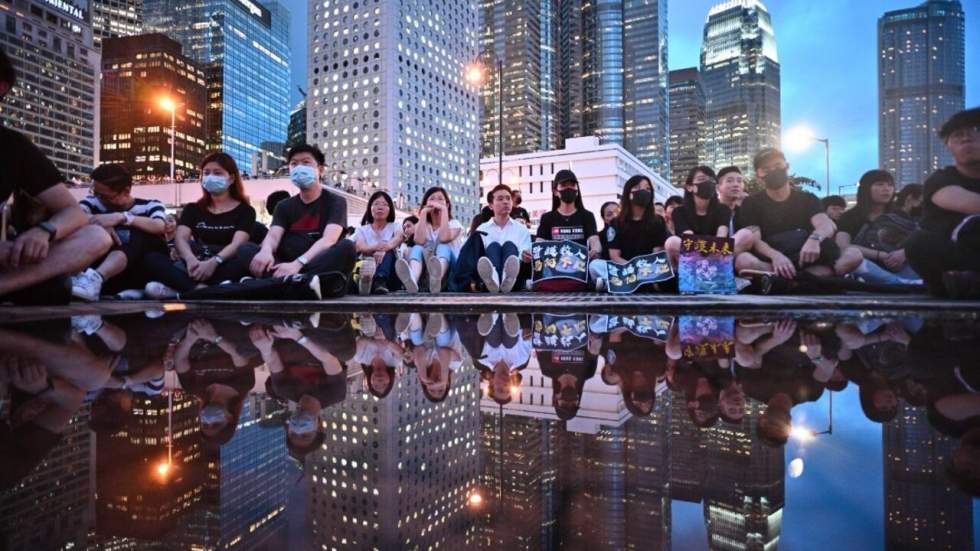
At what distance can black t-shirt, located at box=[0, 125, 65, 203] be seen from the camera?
2.70m

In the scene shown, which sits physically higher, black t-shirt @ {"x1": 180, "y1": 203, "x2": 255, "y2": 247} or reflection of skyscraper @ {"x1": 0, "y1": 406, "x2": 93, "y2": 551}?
black t-shirt @ {"x1": 180, "y1": 203, "x2": 255, "y2": 247}

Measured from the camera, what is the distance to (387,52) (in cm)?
A: 6775

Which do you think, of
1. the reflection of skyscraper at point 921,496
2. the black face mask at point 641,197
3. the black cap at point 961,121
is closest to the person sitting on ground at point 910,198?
the black cap at point 961,121

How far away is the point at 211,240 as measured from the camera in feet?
16.5

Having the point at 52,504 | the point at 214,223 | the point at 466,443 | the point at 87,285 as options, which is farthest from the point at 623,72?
the point at 52,504

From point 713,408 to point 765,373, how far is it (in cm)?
41

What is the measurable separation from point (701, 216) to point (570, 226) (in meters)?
1.59

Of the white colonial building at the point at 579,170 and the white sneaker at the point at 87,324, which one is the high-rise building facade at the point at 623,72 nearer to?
the white colonial building at the point at 579,170

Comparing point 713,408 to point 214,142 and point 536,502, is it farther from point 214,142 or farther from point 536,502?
point 214,142

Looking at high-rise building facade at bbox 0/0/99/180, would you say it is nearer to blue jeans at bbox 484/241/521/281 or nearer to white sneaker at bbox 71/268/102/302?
white sneaker at bbox 71/268/102/302

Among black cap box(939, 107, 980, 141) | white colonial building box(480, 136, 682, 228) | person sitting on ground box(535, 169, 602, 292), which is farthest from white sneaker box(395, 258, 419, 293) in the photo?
white colonial building box(480, 136, 682, 228)

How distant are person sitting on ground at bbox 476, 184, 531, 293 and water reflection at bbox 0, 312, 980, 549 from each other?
14.0ft

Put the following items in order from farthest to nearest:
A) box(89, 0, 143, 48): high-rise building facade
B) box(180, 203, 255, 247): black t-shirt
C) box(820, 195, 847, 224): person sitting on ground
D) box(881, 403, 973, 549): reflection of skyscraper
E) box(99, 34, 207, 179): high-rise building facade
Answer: box(89, 0, 143, 48): high-rise building facade → box(99, 34, 207, 179): high-rise building facade → box(820, 195, 847, 224): person sitting on ground → box(180, 203, 255, 247): black t-shirt → box(881, 403, 973, 549): reflection of skyscraper

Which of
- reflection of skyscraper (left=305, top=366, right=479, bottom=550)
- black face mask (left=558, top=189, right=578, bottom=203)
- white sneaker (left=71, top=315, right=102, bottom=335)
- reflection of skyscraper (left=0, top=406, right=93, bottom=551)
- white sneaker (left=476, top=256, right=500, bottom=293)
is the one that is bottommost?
reflection of skyscraper (left=305, top=366, right=479, bottom=550)
